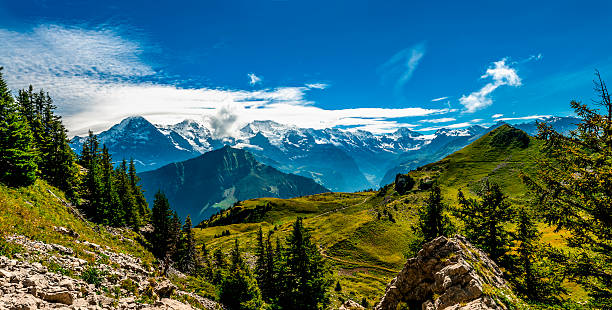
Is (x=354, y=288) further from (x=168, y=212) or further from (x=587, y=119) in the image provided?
(x=587, y=119)

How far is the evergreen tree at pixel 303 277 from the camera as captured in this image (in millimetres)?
34625

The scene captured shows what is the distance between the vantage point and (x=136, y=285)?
2047cm

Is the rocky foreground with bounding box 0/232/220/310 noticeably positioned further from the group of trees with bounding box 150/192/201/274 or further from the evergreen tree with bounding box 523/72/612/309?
the group of trees with bounding box 150/192/201/274

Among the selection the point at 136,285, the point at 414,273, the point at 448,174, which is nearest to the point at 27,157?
the point at 136,285

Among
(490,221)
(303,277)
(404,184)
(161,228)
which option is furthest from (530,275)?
(404,184)

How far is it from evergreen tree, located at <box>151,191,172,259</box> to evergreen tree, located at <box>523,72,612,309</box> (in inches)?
2685

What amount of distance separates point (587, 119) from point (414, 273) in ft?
53.3

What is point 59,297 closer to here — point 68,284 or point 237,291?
point 68,284

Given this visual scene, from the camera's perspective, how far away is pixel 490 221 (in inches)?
1190

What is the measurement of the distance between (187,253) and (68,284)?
6011 cm

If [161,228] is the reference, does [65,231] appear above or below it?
above

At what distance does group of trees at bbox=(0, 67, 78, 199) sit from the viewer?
32.8 metres

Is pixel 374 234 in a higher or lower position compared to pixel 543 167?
lower

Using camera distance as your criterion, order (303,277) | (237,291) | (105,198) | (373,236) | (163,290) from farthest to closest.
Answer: (373,236), (105,198), (237,291), (303,277), (163,290)
